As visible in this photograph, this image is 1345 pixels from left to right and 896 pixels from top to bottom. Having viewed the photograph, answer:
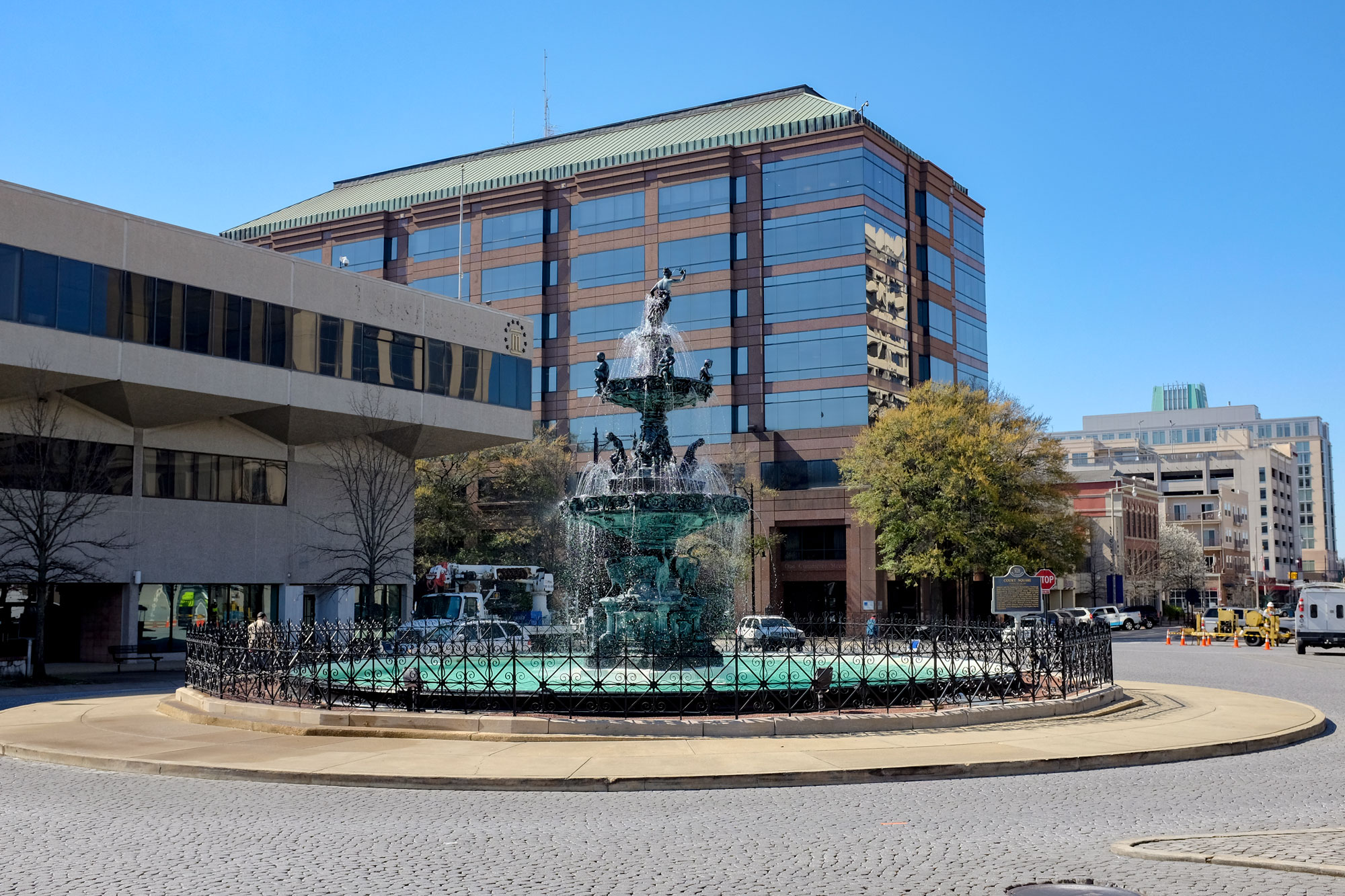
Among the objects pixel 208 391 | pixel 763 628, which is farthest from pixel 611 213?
pixel 763 628

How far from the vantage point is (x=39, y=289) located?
34312 mm

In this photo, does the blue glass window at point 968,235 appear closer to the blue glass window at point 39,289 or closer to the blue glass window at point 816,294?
the blue glass window at point 816,294

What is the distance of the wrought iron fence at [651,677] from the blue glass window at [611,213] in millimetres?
49619

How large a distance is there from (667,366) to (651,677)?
6.56 meters

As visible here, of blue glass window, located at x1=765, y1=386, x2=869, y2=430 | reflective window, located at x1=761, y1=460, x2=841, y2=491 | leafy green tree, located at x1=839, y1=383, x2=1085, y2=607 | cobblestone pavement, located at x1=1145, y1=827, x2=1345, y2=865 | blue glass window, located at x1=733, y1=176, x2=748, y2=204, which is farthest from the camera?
blue glass window, located at x1=733, y1=176, x2=748, y2=204

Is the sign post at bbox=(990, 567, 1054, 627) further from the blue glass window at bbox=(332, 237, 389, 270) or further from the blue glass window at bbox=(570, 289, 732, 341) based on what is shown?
the blue glass window at bbox=(332, 237, 389, 270)

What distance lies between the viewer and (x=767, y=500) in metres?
65.8

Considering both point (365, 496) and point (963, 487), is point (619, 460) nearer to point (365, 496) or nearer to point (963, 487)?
Result: point (365, 496)

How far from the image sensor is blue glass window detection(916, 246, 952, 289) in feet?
236

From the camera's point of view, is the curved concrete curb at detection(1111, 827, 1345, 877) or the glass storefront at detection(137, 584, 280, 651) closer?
the curved concrete curb at detection(1111, 827, 1345, 877)

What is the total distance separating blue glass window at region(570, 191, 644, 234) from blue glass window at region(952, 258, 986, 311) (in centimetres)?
2074

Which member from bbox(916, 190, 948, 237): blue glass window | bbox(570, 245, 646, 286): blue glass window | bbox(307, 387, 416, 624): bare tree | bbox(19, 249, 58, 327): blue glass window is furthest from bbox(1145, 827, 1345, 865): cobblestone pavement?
bbox(916, 190, 948, 237): blue glass window

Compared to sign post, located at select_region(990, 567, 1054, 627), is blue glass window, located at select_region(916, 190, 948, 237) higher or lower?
higher

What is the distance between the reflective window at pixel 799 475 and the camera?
65062mm
